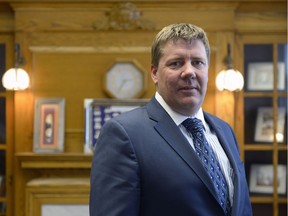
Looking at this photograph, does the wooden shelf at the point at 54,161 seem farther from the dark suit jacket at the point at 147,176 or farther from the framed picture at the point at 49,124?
the dark suit jacket at the point at 147,176

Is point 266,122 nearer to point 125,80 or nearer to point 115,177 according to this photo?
point 125,80

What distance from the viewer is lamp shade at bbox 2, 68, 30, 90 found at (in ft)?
11.3

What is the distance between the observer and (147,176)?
1.30 meters

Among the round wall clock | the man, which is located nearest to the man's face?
the man

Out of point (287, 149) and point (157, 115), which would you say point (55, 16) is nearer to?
point (287, 149)

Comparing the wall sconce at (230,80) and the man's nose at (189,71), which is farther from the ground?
the wall sconce at (230,80)

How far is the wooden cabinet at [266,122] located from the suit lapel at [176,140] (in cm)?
240

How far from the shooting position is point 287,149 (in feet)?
12.2

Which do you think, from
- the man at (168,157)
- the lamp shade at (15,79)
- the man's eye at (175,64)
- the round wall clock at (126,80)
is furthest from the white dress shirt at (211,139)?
the lamp shade at (15,79)

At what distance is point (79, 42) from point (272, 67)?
4.71 ft

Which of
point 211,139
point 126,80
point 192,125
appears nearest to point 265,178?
point 126,80

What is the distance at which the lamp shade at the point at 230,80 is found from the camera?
344 centimetres

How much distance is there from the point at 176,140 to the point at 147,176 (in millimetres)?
139

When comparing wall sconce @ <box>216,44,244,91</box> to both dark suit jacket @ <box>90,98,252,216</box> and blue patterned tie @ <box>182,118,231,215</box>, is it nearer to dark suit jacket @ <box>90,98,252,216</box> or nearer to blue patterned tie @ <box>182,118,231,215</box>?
blue patterned tie @ <box>182,118,231,215</box>
